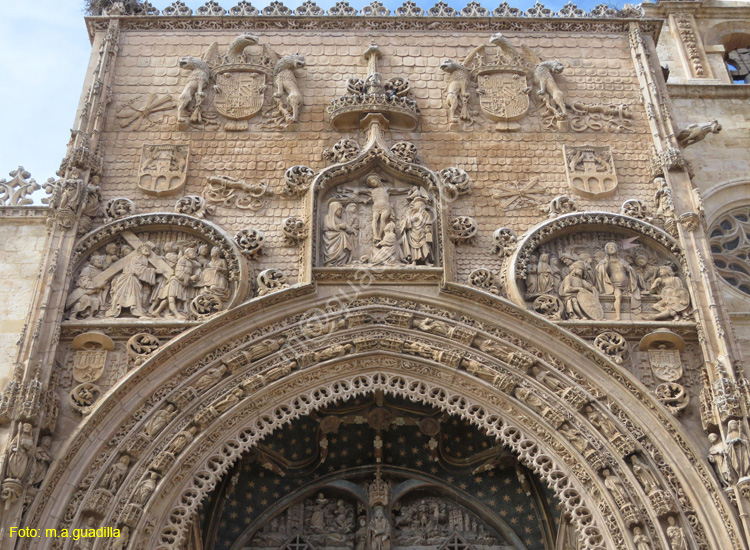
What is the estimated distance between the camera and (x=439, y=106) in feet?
51.6

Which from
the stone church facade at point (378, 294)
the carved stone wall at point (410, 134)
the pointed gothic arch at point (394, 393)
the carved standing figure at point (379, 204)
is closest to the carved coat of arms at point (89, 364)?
the stone church facade at point (378, 294)

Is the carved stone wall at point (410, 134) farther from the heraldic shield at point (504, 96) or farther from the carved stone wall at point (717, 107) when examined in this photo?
the carved stone wall at point (717, 107)

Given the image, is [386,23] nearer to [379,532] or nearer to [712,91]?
[712,91]

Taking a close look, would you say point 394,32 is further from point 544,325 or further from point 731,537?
point 731,537

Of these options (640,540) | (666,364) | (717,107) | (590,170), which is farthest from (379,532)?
A: (717,107)

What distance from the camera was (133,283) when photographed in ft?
44.1

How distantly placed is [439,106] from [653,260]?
13.2ft

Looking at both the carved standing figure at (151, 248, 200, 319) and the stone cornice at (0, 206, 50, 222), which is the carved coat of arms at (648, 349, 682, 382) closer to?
the carved standing figure at (151, 248, 200, 319)

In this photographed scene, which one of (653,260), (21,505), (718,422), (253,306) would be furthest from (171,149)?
(718,422)

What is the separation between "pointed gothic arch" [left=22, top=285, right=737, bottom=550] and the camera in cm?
1173

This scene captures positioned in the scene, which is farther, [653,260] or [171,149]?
[171,149]

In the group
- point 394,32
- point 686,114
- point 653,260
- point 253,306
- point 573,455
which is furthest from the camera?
point 686,114

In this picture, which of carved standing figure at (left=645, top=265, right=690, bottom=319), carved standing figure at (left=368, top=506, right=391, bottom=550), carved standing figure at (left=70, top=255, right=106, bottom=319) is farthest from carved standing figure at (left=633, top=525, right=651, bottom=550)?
carved standing figure at (left=70, top=255, right=106, bottom=319)

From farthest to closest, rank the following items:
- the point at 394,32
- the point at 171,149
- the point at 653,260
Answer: the point at 394,32 < the point at 171,149 < the point at 653,260
